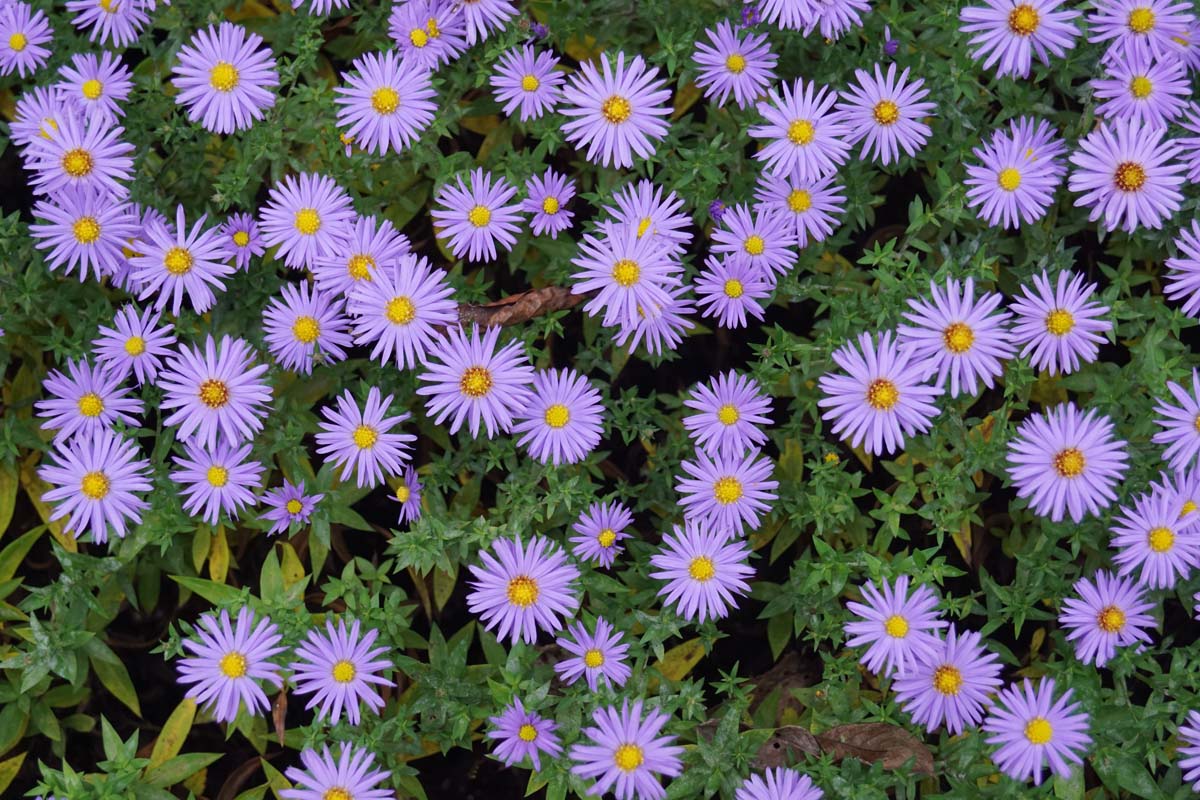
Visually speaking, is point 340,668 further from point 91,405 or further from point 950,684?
point 950,684

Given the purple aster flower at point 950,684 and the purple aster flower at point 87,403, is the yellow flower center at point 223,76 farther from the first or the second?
the purple aster flower at point 950,684

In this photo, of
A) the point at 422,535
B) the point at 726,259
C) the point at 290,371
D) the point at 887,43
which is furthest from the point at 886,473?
the point at 290,371

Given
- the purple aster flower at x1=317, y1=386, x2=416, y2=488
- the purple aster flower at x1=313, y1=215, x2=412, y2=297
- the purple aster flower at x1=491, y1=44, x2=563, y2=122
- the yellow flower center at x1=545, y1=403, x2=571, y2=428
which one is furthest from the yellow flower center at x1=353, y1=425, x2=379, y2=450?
the purple aster flower at x1=491, y1=44, x2=563, y2=122

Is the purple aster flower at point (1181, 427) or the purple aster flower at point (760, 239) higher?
the purple aster flower at point (760, 239)

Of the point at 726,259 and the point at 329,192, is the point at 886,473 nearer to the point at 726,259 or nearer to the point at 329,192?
the point at 726,259

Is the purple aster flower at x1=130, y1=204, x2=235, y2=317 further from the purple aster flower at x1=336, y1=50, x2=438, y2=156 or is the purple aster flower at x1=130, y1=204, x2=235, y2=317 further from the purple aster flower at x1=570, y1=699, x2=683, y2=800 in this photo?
the purple aster flower at x1=570, y1=699, x2=683, y2=800

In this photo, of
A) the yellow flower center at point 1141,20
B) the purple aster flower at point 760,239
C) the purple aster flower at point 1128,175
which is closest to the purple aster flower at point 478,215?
the purple aster flower at point 760,239
